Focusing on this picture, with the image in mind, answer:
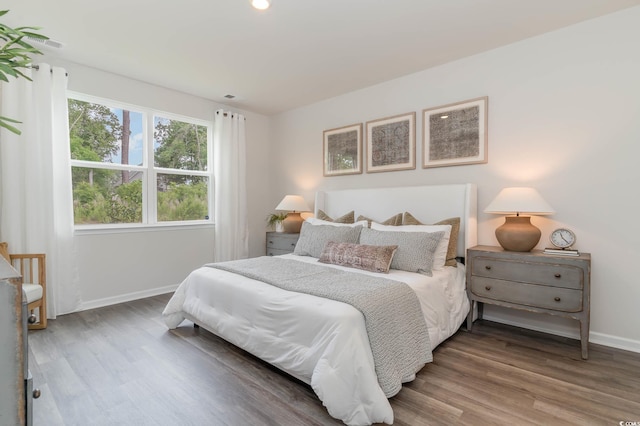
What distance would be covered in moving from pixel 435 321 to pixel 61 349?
9.53ft

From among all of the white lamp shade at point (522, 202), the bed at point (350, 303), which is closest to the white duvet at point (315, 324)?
the bed at point (350, 303)

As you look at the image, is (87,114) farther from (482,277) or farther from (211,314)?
(482,277)

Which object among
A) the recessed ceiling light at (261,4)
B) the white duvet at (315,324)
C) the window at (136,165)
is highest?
the recessed ceiling light at (261,4)

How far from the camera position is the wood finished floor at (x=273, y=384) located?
1.68 metres

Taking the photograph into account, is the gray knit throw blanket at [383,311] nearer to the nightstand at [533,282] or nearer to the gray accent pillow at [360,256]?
the gray accent pillow at [360,256]

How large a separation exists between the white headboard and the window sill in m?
1.70

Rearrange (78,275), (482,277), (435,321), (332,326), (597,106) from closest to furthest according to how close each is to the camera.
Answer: (332,326)
(435,321)
(597,106)
(482,277)
(78,275)

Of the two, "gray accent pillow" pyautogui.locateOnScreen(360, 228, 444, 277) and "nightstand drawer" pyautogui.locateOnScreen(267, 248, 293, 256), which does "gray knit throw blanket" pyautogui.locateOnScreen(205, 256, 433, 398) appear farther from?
"nightstand drawer" pyautogui.locateOnScreen(267, 248, 293, 256)

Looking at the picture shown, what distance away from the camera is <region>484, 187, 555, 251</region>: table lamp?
2531mm

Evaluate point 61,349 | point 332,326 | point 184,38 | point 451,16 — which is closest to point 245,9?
point 184,38

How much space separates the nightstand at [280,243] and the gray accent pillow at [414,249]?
155cm

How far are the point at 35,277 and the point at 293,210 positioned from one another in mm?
2794

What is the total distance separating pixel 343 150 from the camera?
4203 mm

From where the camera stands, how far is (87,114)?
11.5 feet
